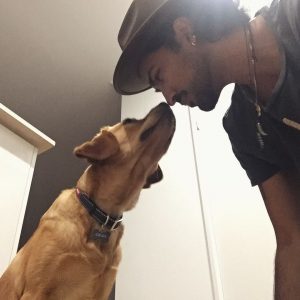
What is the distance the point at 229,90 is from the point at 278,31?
3.00 ft

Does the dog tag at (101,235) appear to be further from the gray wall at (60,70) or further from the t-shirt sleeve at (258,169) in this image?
the gray wall at (60,70)

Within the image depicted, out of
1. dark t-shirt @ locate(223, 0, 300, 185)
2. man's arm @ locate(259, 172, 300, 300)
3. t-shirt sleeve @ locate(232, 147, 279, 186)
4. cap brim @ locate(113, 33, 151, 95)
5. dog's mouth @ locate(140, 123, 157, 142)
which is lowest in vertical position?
man's arm @ locate(259, 172, 300, 300)

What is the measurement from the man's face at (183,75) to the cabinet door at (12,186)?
0.67 metres

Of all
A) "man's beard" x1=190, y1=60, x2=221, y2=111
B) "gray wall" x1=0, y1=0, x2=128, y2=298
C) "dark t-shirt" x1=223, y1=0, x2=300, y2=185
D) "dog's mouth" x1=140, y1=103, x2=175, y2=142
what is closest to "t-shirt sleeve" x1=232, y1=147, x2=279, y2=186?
"dark t-shirt" x1=223, y1=0, x2=300, y2=185

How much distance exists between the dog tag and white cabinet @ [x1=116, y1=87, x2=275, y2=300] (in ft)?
1.75

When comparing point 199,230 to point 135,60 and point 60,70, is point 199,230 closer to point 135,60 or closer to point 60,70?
point 135,60

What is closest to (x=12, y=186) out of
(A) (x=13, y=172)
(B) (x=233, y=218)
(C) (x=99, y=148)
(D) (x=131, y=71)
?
(A) (x=13, y=172)

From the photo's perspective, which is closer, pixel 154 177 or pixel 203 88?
pixel 203 88

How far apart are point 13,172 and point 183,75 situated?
0.80 meters

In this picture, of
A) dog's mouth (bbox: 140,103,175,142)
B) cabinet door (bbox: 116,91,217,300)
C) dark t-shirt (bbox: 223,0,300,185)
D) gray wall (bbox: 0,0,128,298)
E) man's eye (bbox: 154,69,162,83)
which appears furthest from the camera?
gray wall (bbox: 0,0,128,298)

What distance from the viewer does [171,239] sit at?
5.25ft

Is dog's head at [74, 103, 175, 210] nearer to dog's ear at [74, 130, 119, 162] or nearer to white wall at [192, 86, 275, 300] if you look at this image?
dog's ear at [74, 130, 119, 162]

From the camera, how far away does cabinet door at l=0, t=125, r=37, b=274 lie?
4.28 ft

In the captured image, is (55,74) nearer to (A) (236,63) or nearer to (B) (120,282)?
(B) (120,282)
